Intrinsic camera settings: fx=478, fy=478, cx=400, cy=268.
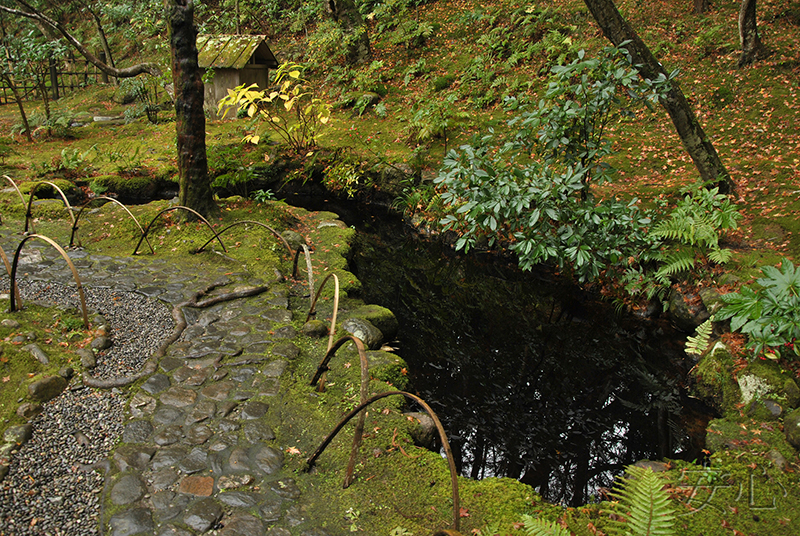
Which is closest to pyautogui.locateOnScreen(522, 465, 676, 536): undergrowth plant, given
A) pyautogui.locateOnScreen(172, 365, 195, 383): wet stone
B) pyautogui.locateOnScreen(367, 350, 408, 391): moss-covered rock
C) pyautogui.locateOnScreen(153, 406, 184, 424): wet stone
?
pyautogui.locateOnScreen(367, 350, 408, 391): moss-covered rock

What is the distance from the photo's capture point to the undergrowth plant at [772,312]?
4.08 meters

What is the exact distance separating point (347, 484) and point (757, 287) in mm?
5053

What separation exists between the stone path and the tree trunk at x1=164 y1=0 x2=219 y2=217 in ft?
6.00

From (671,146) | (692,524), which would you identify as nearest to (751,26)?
(671,146)

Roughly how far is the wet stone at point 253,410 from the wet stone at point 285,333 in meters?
1.02

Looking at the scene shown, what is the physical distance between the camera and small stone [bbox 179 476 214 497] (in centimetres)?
298

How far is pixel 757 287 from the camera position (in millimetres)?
5359

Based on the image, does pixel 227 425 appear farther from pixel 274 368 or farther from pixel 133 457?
pixel 274 368

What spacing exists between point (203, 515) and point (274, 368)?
1565 millimetres

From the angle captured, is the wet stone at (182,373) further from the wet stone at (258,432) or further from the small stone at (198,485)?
the small stone at (198,485)

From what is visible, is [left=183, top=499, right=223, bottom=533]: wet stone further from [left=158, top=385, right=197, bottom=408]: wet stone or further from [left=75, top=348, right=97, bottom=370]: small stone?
[left=75, top=348, right=97, bottom=370]: small stone

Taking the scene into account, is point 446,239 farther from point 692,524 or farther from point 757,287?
point 692,524

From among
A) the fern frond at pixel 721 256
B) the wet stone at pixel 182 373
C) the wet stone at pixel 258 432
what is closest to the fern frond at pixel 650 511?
the wet stone at pixel 258 432

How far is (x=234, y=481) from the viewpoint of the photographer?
121 inches
